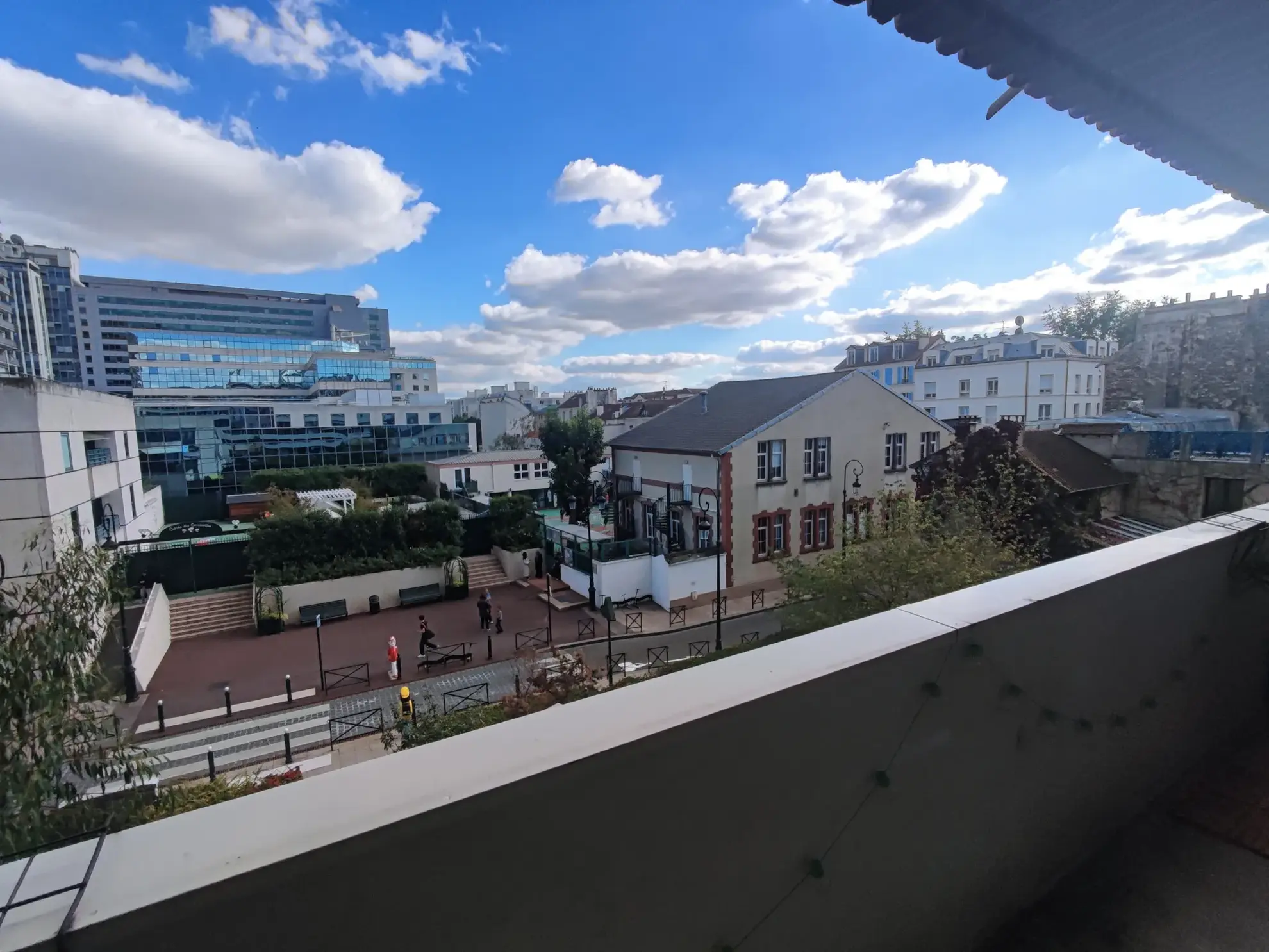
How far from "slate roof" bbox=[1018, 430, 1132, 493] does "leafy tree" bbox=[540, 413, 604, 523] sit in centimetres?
1556

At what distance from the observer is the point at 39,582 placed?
15.2 ft

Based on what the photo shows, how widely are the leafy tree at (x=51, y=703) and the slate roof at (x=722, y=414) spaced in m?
14.9

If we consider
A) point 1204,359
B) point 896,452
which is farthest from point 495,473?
point 1204,359

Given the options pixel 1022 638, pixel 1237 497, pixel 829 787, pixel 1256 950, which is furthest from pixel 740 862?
pixel 1237 497

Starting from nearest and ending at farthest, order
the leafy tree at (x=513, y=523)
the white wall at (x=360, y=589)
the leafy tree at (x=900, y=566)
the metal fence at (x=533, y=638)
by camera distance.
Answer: the leafy tree at (x=900, y=566), the metal fence at (x=533, y=638), the white wall at (x=360, y=589), the leafy tree at (x=513, y=523)

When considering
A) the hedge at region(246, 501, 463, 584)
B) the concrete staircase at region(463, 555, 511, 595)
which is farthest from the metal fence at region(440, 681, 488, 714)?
the hedge at region(246, 501, 463, 584)

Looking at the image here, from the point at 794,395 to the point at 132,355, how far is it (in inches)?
3275

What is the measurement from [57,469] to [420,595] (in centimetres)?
975

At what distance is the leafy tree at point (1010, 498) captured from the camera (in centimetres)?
935

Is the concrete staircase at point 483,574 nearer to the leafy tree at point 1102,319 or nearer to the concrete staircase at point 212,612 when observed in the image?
the concrete staircase at point 212,612

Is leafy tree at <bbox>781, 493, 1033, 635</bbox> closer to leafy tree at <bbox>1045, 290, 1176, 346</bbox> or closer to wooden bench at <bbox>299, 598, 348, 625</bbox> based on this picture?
wooden bench at <bbox>299, 598, 348, 625</bbox>

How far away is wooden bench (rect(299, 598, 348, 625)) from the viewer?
61.8ft

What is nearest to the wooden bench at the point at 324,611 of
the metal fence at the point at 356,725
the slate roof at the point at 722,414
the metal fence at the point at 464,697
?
the metal fence at the point at 356,725

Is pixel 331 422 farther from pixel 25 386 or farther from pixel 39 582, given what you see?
pixel 39 582
